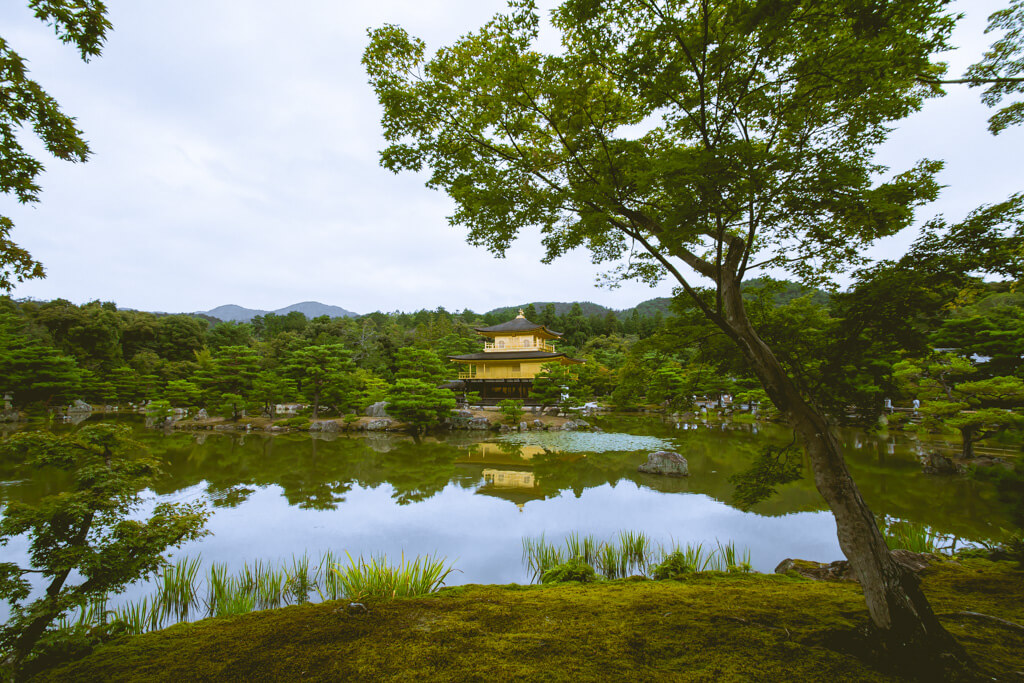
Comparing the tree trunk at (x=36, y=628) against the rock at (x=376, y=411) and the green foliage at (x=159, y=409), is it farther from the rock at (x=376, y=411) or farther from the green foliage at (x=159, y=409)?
the green foliage at (x=159, y=409)

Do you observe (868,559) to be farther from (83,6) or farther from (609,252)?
(83,6)

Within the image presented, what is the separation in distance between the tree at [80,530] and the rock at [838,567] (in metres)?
4.63

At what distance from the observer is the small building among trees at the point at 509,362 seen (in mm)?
20547

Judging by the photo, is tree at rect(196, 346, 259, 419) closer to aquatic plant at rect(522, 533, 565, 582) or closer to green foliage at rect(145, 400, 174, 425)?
green foliage at rect(145, 400, 174, 425)

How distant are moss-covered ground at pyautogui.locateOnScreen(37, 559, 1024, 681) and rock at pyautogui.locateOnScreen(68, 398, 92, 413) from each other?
2371 centimetres

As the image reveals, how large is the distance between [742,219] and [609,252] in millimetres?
1179

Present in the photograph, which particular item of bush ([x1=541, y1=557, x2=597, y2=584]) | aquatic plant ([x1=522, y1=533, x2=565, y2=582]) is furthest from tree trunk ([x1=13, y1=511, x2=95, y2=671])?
aquatic plant ([x1=522, y1=533, x2=565, y2=582])

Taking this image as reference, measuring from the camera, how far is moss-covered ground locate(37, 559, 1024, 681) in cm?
174

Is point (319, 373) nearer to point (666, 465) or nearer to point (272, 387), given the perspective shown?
point (272, 387)

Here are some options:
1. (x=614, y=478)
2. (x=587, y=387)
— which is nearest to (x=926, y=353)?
(x=614, y=478)

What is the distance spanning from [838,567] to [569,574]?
2.29 meters

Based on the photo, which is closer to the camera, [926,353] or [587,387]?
[926,353]

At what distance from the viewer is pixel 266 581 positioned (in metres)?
3.46

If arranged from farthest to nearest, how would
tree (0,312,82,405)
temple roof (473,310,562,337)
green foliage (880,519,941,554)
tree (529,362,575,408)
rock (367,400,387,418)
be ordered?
temple roof (473,310,562,337), rock (367,400,387,418), tree (529,362,575,408), tree (0,312,82,405), green foliage (880,519,941,554)
